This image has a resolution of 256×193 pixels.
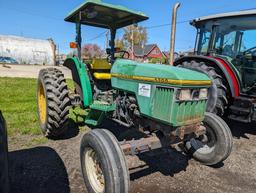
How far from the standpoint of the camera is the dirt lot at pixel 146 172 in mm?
2984

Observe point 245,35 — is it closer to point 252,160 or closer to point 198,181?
point 252,160

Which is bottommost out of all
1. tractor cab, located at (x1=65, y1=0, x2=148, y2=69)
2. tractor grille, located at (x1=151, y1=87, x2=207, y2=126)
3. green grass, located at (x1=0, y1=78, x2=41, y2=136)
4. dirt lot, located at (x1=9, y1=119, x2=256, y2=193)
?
dirt lot, located at (x1=9, y1=119, x2=256, y2=193)

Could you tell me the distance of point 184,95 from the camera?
271 cm

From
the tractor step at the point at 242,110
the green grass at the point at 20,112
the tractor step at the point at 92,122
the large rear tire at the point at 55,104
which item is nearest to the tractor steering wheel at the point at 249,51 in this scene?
the tractor step at the point at 242,110

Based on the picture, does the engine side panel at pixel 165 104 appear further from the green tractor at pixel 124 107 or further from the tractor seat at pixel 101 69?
the tractor seat at pixel 101 69

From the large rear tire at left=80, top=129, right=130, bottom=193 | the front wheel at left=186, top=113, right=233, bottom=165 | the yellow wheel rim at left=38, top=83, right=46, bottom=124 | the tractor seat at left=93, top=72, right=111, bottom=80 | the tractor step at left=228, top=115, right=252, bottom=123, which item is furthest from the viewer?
the yellow wheel rim at left=38, top=83, right=46, bottom=124

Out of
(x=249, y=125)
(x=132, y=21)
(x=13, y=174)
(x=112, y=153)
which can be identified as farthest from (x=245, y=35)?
(x=13, y=174)

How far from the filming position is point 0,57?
101ft

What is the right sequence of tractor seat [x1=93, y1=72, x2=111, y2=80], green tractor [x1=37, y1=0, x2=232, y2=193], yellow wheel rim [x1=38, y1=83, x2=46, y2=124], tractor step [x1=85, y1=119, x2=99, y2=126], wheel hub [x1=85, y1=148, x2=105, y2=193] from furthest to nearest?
yellow wheel rim [x1=38, y1=83, x2=46, y2=124], tractor seat [x1=93, y1=72, x2=111, y2=80], tractor step [x1=85, y1=119, x2=99, y2=126], wheel hub [x1=85, y1=148, x2=105, y2=193], green tractor [x1=37, y1=0, x2=232, y2=193]

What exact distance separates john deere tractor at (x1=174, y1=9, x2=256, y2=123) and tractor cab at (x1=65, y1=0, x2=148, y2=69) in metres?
1.75

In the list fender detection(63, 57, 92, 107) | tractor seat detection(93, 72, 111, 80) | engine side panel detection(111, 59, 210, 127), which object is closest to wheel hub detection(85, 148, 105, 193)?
engine side panel detection(111, 59, 210, 127)

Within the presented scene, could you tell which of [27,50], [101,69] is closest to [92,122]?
[101,69]

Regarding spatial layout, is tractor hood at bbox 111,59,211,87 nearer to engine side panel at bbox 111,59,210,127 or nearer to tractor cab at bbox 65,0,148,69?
engine side panel at bbox 111,59,210,127

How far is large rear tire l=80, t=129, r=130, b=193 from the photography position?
2391mm
